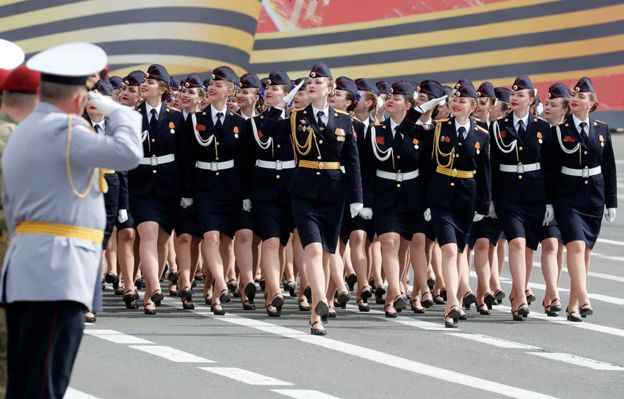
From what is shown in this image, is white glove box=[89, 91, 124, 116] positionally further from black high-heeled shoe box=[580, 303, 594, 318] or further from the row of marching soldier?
black high-heeled shoe box=[580, 303, 594, 318]

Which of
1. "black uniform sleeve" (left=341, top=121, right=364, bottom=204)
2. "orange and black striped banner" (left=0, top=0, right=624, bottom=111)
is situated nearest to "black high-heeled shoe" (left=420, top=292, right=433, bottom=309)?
"black uniform sleeve" (left=341, top=121, right=364, bottom=204)

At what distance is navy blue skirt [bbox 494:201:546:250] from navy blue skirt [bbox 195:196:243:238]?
2.35 metres

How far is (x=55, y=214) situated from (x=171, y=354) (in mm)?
5145

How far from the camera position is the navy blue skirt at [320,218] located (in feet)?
45.7

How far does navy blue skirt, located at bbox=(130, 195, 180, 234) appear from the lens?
1530 centimetres

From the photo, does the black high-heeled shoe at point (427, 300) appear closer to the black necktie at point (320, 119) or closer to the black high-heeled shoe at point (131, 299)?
the black necktie at point (320, 119)

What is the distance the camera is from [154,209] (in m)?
15.4

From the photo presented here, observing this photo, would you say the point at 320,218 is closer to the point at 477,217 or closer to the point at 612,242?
the point at 477,217

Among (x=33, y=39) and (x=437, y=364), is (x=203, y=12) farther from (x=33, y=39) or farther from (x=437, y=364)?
(x=437, y=364)

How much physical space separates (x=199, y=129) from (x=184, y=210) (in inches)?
31.9

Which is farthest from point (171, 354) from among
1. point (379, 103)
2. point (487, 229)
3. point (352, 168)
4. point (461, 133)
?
point (379, 103)

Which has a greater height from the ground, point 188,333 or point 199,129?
point 199,129

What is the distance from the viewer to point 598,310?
16.0 meters

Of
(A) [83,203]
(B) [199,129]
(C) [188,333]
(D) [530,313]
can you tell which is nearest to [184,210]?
(B) [199,129]
